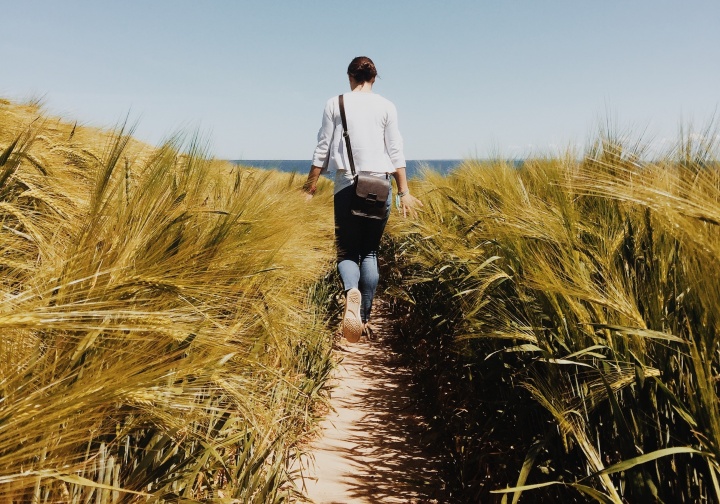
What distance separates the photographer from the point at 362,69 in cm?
301

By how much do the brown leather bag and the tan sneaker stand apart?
42 centimetres

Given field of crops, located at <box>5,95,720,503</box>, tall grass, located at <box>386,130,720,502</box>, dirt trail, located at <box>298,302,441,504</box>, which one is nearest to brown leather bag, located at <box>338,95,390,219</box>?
field of crops, located at <box>5,95,720,503</box>

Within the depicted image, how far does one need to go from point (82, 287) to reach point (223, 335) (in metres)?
0.34

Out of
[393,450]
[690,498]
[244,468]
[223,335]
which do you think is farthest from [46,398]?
[393,450]

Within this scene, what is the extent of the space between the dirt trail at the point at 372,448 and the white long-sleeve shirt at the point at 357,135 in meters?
1.23

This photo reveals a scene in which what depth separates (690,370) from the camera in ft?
3.99

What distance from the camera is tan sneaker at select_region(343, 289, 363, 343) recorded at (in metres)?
2.87

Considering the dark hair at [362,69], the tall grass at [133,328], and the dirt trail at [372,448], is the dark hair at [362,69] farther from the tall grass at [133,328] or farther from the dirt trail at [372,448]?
the dirt trail at [372,448]

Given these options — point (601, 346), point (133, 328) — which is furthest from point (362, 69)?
point (133, 328)

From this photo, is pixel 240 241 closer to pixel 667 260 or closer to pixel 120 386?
pixel 120 386

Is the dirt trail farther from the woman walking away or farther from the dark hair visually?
the dark hair

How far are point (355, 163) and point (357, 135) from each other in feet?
0.49

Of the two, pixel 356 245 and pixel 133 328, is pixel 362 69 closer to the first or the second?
pixel 356 245

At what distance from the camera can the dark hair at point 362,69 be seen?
3.01m
